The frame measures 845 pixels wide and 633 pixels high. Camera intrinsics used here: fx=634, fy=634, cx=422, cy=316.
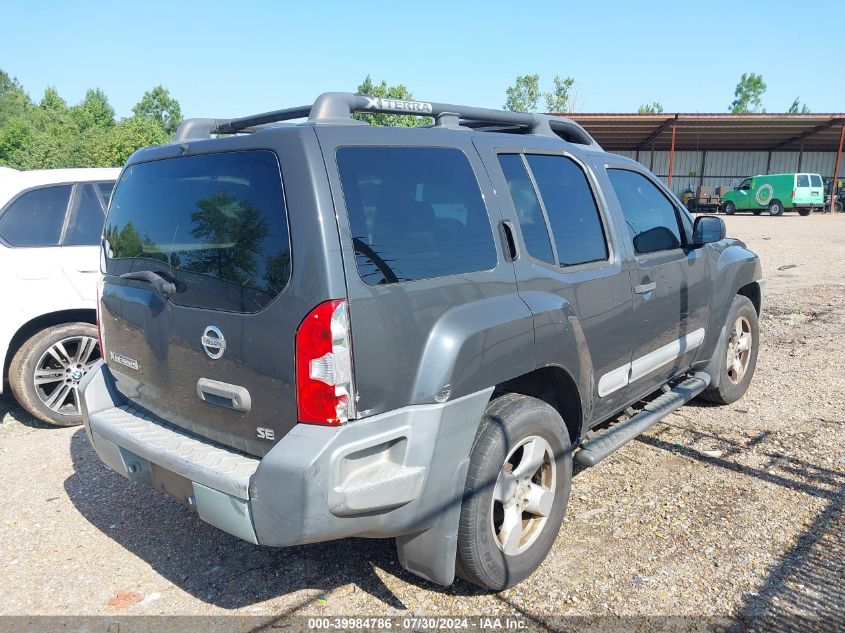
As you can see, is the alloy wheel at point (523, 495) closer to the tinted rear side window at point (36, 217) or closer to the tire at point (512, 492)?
the tire at point (512, 492)

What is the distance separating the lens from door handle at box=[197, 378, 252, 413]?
2367 millimetres

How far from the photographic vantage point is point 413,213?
2494mm

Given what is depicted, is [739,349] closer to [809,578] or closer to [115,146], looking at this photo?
[809,578]

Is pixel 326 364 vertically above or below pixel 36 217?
below

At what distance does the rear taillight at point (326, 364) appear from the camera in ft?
7.06

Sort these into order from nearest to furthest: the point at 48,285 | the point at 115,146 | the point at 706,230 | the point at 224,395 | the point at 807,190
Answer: the point at 224,395 → the point at 706,230 → the point at 48,285 → the point at 807,190 → the point at 115,146

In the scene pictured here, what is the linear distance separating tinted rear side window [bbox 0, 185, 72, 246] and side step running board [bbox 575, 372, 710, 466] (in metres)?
4.25

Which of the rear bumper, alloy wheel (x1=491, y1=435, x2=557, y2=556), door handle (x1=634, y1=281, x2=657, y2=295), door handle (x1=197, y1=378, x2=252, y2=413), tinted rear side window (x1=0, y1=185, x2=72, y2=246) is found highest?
tinted rear side window (x1=0, y1=185, x2=72, y2=246)

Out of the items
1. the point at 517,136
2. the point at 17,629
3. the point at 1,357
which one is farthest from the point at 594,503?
the point at 1,357

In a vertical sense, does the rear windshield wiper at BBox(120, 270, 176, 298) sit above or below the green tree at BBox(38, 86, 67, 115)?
below

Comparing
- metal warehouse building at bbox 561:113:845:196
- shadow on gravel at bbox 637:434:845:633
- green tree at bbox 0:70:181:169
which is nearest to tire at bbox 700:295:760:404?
shadow on gravel at bbox 637:434:845:633

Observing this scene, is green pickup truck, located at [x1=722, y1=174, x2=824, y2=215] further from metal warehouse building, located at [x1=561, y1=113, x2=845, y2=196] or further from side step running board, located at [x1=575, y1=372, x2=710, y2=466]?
side step running board, located at [x1=575, y1=372, x2=710, y2=466]

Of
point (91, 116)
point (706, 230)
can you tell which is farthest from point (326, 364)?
point (91, 116)

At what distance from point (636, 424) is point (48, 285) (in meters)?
4.30
